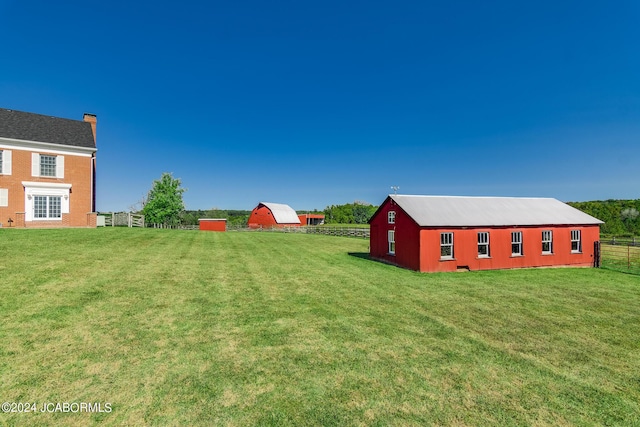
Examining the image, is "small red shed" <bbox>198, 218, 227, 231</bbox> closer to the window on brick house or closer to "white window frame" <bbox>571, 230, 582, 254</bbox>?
the window on brick house

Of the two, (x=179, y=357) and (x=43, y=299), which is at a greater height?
(x=43, y=299)

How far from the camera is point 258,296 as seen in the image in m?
11.1

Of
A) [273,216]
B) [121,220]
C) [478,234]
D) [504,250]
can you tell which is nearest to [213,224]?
[273,216]

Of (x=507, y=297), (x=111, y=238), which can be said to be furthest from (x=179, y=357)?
(x=111, y=238)

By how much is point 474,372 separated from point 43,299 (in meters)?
11.9

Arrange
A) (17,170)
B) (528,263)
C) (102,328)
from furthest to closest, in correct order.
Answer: (17,170) → (528,263) → (102,328)

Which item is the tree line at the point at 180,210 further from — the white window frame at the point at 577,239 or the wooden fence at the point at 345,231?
the white window frame at the point at 577,239

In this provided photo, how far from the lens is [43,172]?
25828 millimetres

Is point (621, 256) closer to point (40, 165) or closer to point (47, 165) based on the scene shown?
point (47, 165)

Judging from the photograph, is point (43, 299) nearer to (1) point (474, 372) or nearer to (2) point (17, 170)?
(1) point (474, 372)

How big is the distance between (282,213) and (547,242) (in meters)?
48.8

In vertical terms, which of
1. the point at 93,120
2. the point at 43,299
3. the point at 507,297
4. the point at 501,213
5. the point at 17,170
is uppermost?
the point at 93,120

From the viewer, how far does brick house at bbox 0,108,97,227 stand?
80.5 feet

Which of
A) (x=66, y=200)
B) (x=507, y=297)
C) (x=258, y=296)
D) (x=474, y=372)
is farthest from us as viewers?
(x=66, y=200)
